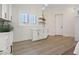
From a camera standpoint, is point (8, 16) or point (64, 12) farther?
point (64, 12)

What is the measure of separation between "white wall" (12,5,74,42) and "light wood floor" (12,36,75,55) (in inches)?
2.8

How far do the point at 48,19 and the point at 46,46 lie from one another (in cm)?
34

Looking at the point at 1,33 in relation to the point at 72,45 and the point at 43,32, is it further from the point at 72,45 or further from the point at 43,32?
the point at 72,45

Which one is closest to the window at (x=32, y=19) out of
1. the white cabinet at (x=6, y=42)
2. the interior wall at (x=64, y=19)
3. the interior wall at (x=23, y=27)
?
the interior wall at (x=23, y=27)

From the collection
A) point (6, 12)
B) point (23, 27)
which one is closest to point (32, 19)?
point (23, 27)

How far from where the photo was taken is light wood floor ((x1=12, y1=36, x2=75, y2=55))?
5.35ft

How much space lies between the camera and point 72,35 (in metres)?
1.74

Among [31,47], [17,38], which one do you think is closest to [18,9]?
[17,38]

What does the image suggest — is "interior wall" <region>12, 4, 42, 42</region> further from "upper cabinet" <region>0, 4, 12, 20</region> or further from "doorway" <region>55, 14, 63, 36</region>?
"doorway" <region>55, 14, 63, 36</region>

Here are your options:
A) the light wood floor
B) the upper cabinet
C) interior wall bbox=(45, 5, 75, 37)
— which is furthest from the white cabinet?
interior wall bbox=(45, 5, 75, 37)

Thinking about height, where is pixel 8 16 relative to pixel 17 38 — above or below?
above
